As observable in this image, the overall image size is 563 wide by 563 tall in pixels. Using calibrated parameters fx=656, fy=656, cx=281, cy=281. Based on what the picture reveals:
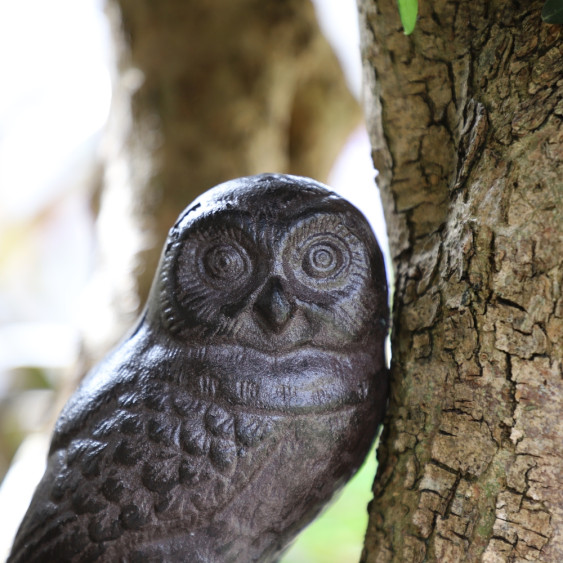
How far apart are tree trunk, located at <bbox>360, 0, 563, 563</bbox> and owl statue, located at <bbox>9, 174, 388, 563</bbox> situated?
0.27 ft

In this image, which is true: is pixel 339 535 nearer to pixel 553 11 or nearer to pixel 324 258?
pixel 324 258

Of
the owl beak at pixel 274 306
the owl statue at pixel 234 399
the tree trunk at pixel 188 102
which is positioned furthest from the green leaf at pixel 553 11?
the tree trunk at pixel 188 102

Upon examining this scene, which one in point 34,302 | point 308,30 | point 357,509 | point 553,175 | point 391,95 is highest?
point 308,30

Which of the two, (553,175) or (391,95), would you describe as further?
(391,95)

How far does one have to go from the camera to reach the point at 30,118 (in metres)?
4.02

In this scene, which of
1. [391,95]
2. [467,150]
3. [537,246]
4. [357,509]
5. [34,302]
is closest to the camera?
[537,246]

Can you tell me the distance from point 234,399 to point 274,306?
0.14 metres

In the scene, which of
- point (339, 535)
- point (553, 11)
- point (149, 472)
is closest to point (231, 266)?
point (149, 472)

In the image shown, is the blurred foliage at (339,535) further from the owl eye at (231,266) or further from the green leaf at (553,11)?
the green leaf at (553,11)

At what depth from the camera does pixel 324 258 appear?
918 mm

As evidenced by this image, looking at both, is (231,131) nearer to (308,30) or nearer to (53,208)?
(308,30)

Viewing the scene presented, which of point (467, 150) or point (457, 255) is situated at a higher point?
point (467, 150)

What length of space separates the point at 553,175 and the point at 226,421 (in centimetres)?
53

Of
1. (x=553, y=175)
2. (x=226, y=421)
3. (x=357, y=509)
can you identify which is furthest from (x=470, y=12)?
(x=357, y=509)
